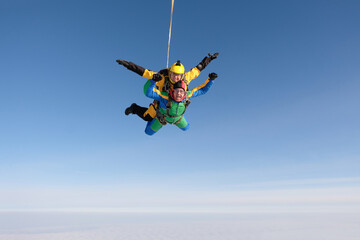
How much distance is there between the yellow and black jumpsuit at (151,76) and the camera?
670 centimetres

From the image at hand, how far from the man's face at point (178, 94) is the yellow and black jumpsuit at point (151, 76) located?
0.97ft

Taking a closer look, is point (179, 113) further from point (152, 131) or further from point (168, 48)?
point (168, 48)

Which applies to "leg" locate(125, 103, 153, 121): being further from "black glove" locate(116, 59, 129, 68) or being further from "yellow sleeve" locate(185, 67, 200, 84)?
"black glove" locate(116, 59, 129, 68)

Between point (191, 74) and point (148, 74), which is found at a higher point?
point (191, 74)

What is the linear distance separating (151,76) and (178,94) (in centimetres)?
120

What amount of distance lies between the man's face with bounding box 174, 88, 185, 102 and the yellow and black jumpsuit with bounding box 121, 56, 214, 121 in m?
0.29

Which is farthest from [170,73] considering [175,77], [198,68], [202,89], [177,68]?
[202,89]

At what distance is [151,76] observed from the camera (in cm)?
686

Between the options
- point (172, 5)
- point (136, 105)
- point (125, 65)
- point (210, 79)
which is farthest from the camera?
point (136, 105)

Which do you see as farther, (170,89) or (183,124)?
(183,124)

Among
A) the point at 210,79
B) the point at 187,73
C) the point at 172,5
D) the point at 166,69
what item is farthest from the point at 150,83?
the point at 172,5

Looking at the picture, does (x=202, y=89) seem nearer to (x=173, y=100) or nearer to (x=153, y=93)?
(x=173, y=100)

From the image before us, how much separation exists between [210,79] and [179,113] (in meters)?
1.65

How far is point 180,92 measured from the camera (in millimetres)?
7613
